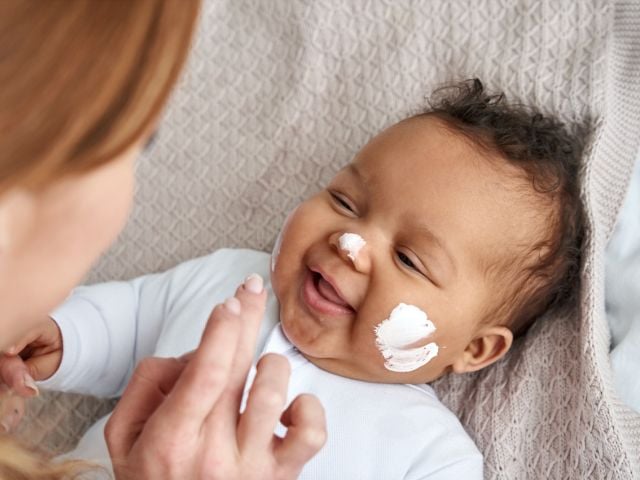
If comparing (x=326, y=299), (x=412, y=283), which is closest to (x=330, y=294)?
(x=326, y=299)

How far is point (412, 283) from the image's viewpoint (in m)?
1.12

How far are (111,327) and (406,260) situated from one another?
520 millimetres

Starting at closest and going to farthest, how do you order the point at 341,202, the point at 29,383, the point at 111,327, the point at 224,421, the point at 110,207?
the point at 110,207 < the point at 224,421 < the point at 29,383 < the point at 341,202 < the point at 111,327

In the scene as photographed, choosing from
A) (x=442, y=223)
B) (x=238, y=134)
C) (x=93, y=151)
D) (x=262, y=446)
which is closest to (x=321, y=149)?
(x=238, y=134)

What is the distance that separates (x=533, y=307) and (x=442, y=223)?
0.77 ft

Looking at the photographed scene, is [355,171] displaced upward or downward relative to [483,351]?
upward

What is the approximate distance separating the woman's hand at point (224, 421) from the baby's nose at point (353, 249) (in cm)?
33

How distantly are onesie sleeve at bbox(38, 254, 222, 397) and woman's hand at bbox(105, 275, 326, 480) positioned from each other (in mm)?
473

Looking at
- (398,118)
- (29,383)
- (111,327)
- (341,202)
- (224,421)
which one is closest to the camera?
(224,421)

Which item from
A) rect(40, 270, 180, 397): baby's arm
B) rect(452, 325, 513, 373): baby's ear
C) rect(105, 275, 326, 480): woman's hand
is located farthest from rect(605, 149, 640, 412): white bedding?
rect(40, 270, 180, 397): baby's arm

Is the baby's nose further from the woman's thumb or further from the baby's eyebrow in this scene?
the woman's thumb

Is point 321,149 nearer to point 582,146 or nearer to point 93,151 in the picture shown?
point 582,146

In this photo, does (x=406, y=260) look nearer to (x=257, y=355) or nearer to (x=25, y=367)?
(x=257, y=355)

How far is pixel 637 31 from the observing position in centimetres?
136
